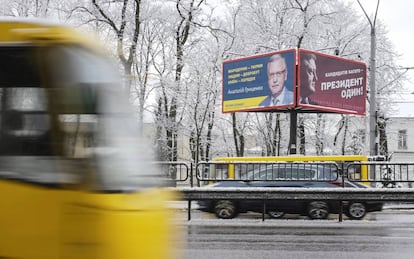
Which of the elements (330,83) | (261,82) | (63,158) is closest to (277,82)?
(261,82)

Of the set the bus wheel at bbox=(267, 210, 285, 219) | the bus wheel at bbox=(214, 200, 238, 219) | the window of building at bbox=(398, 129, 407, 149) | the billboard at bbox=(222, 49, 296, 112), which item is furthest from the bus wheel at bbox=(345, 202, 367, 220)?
the window of building at bbox=(398, 129, 407, 149)

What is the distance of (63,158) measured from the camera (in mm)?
4113

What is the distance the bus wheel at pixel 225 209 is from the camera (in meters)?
15.1

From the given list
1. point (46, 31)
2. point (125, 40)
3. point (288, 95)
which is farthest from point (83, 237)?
point (125, 40)

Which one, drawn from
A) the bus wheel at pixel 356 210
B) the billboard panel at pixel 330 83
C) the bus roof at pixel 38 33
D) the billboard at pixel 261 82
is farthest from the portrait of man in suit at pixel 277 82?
the bus roof at pixel 38 33

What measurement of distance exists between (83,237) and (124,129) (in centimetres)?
85

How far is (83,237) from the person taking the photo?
158 inches

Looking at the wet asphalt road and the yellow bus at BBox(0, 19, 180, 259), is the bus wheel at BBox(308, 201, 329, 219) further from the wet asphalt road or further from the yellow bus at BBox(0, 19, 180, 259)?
the yellow bus at BBox(0, 19, 180, 259)

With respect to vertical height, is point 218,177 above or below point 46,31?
below

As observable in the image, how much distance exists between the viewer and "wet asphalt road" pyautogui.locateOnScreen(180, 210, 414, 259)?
357 inches

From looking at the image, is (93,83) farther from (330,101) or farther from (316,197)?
(330,101)

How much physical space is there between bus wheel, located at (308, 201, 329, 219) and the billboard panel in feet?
36.8

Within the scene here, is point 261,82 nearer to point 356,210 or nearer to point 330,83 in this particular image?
point 330,83

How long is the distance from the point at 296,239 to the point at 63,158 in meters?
7.43
